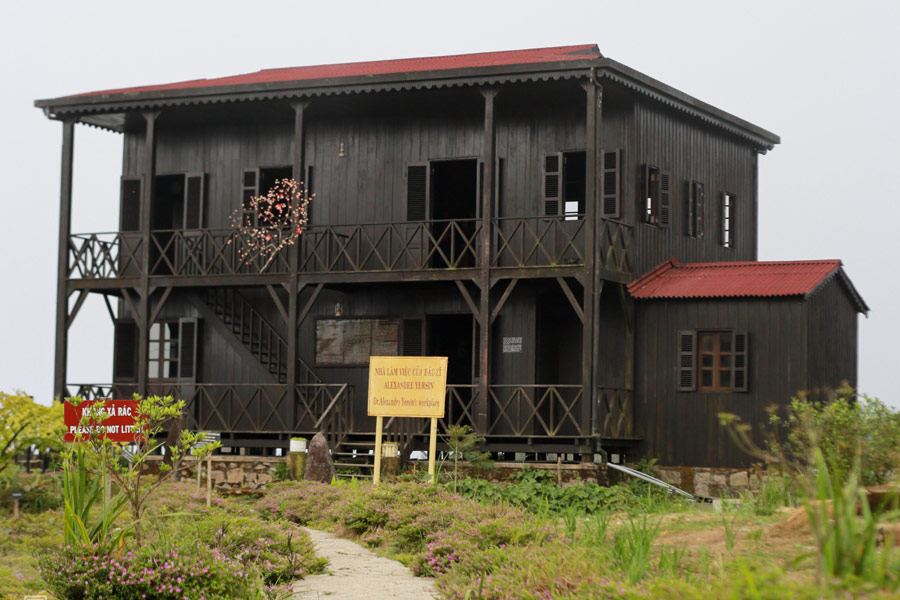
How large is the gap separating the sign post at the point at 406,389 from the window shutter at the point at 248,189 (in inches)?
290

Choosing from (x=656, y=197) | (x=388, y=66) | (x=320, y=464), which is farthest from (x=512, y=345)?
(x=388, y=66)

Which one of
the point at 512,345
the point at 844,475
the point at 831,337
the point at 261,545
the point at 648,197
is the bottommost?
the point at 261,545

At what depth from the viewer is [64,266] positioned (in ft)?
89.9

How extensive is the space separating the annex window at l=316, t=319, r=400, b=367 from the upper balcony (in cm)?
124

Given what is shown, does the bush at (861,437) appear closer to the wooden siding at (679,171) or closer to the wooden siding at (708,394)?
the wooden siding at (708,394)

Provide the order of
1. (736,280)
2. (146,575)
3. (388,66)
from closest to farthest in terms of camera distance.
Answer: (146,575) < (736,280) < (388,66)

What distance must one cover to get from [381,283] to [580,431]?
5.67 meters

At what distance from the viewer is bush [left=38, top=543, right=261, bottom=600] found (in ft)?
34.7

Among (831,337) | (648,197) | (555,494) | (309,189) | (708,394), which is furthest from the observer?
(309,189)

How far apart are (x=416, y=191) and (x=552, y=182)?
2.81 m

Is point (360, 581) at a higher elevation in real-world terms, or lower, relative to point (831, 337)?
lower

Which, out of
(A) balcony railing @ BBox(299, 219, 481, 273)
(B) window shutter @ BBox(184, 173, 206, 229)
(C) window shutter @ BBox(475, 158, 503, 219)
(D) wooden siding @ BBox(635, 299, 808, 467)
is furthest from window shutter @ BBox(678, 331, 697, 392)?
(B) window shutter @ BBox(184, 173, 206, 229)

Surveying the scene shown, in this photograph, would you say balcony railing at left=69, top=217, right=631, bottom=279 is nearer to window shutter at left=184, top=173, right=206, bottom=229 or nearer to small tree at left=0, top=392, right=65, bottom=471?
window shutter at left=184, top=173, right=206, bottom=229

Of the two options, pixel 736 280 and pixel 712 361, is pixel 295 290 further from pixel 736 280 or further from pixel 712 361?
pixel 736 280
